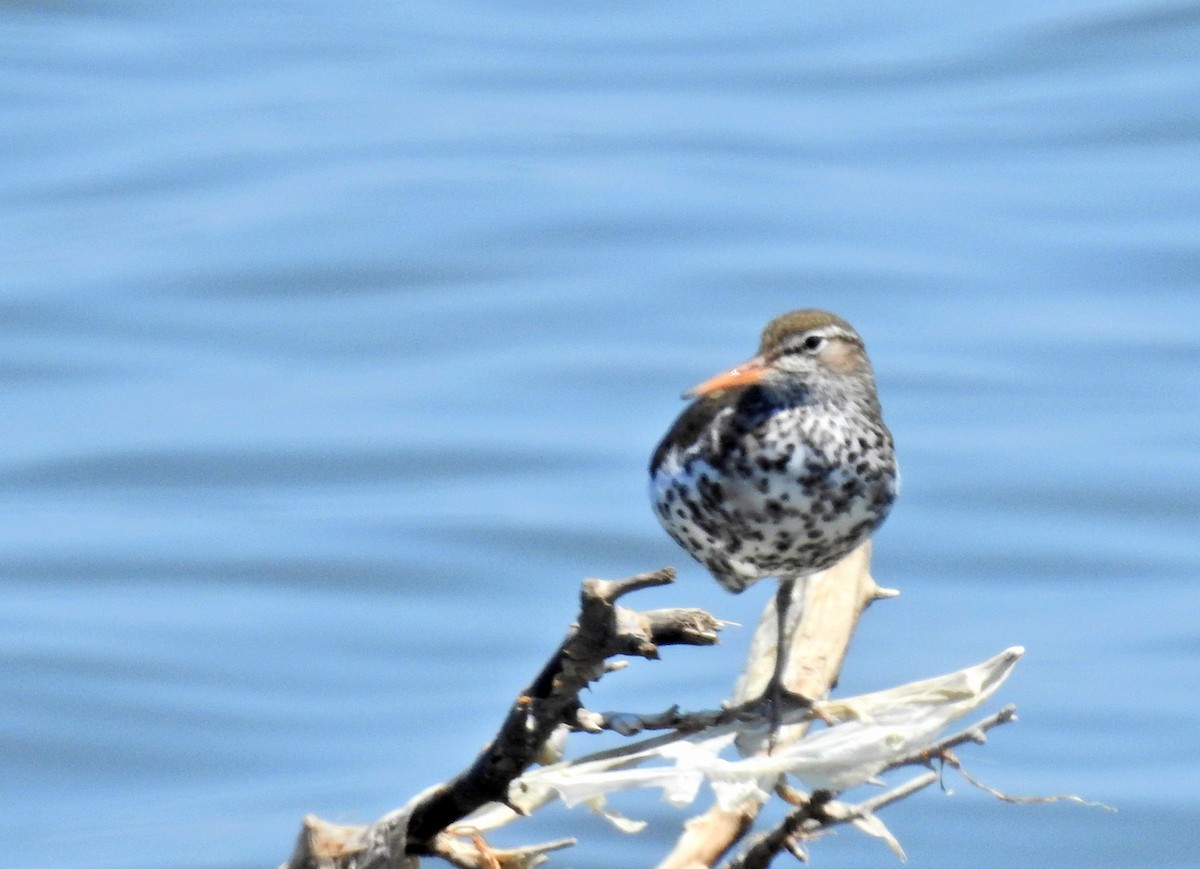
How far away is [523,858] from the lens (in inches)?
204

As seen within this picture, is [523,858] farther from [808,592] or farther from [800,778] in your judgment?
[808,592]

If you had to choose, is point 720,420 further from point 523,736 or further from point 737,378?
point 523,736

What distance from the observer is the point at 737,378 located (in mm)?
5387

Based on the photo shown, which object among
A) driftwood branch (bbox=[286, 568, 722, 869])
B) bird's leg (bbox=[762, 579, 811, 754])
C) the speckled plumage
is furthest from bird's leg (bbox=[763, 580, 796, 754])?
driftwood branch (bbox=[286, 568, 722, 869])

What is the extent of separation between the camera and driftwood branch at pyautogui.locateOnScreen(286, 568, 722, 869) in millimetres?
4164

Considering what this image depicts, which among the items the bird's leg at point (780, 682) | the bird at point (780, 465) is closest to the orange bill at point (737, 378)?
the bird at point (780, 465)

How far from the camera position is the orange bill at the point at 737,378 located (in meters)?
5.30

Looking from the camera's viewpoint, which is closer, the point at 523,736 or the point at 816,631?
the point at 523,736

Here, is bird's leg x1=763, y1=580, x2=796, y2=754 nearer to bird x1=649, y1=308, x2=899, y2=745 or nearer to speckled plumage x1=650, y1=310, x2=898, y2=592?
bird x1=649, y1=308, x2=899, y2=745

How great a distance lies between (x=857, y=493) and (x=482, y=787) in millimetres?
1284

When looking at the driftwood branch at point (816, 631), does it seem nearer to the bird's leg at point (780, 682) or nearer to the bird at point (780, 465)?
the bird's leg at point (780, 682)

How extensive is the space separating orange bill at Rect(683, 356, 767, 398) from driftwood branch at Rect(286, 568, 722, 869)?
3.45 feet

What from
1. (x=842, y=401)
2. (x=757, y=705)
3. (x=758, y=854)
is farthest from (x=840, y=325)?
(x=758, y=854)

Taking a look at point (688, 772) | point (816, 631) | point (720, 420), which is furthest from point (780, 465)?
point (816, 631)
